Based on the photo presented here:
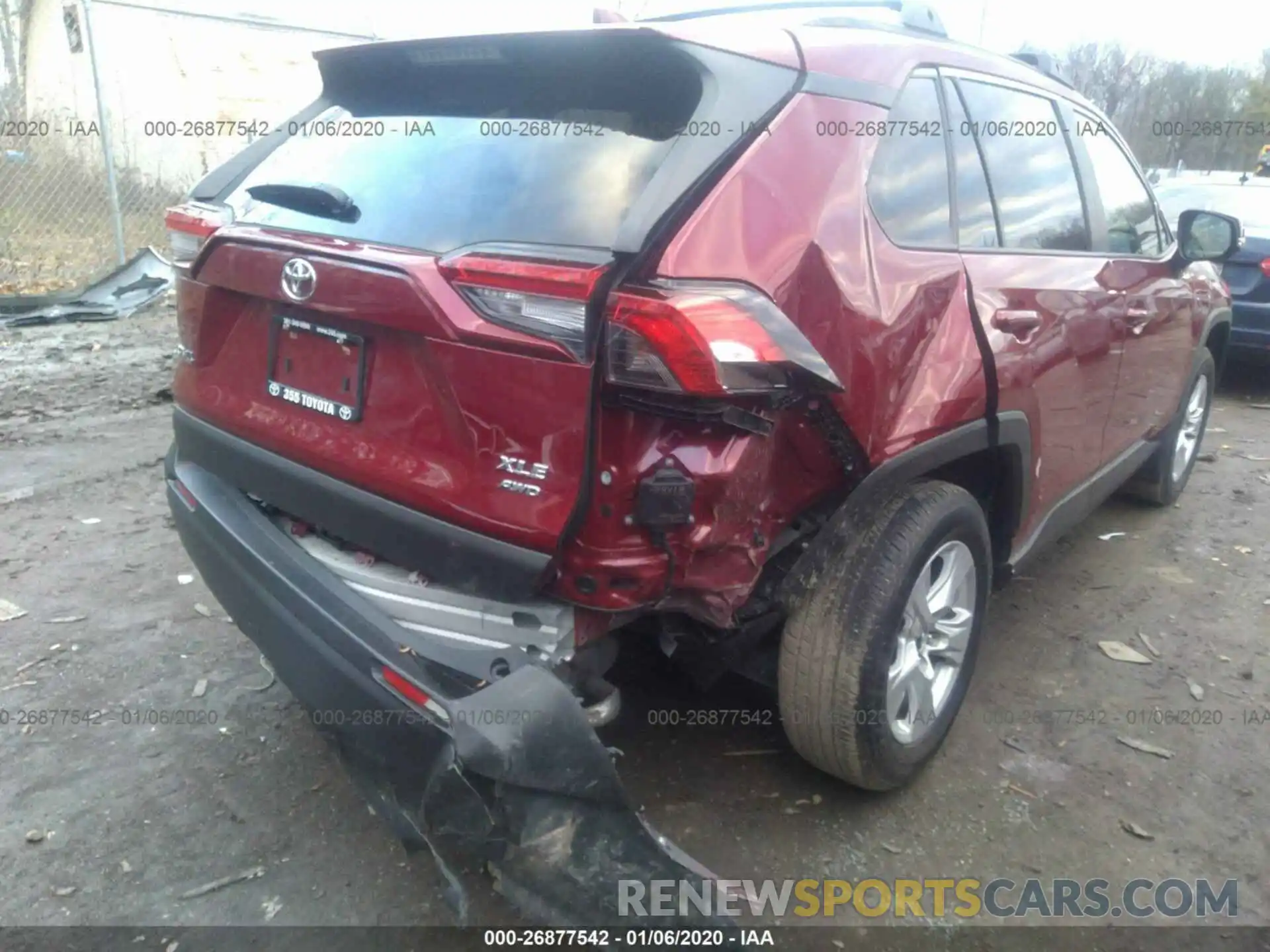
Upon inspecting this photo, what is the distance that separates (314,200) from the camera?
7.49ft

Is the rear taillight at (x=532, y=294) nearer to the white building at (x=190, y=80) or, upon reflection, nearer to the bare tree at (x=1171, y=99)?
the white building at (x=190, y=80)

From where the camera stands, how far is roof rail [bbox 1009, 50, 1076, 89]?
136 inches

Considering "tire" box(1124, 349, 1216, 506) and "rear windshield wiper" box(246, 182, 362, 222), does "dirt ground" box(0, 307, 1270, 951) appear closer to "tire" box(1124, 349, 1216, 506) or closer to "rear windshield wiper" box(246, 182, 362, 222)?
"tire" box(1124, 349, 1216, 506)

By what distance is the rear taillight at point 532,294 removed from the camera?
1.79 m

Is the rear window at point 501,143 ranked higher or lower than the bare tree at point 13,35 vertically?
lower

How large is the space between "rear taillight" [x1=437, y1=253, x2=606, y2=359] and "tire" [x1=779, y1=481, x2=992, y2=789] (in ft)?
2.82

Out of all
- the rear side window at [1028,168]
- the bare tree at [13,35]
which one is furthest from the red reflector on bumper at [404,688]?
the bare tree at [13,35]

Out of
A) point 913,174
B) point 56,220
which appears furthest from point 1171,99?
point 913,174

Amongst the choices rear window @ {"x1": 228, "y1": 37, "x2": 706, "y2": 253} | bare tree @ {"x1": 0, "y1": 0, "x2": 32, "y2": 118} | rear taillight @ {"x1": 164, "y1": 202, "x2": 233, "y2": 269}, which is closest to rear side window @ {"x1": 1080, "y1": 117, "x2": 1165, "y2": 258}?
rear window @ {"x1": 228, "y1": 37, "x2": 706, "y2": 253}

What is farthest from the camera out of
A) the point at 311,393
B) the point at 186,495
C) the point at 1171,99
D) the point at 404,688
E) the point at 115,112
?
the point at 1171,99

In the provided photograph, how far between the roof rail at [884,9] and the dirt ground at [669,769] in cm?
205

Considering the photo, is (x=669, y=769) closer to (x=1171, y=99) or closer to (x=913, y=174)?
(x=913, y=174)

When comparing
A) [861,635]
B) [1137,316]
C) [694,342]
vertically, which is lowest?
[861,635]

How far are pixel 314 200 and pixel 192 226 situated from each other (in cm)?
45
